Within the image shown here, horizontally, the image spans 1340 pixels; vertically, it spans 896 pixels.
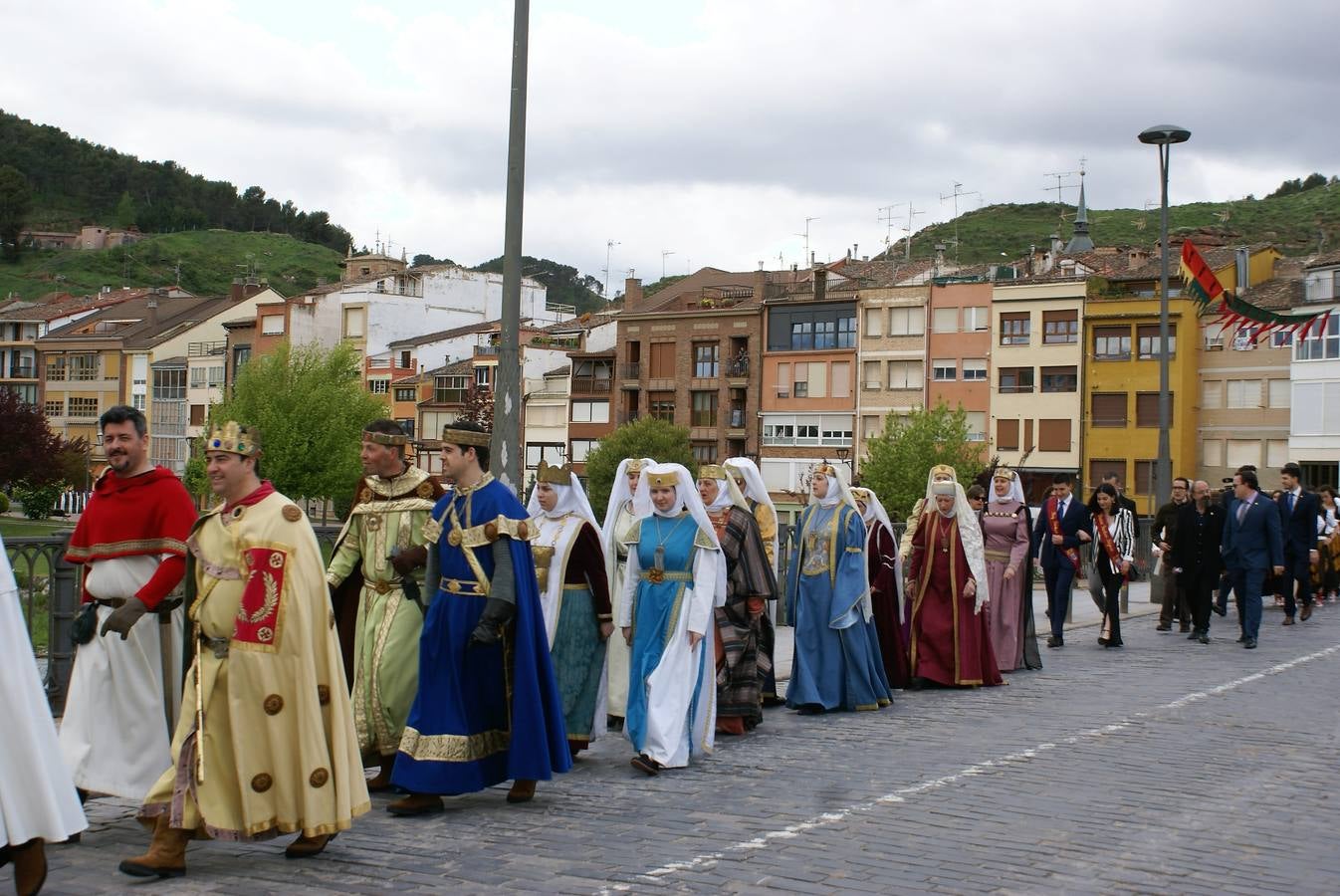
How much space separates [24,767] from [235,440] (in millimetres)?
1832

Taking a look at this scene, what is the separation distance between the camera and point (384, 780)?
29.1ft

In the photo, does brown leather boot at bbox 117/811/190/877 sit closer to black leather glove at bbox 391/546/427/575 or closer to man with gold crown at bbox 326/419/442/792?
man with gold crown at bbox 326/419/442/792

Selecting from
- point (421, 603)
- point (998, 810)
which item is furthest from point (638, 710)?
point (998, 810)

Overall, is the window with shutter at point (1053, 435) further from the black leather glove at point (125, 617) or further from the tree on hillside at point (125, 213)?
the tree on hillside at point (125, 213)

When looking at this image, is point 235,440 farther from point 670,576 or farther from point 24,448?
point 24,448

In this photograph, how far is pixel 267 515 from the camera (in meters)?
7.02

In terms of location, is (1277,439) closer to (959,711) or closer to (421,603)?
(959,711)

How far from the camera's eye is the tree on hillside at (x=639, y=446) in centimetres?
7438

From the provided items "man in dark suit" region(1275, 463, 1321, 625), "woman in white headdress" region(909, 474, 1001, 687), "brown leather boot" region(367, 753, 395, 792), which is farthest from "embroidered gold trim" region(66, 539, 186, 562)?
"man in dark suit" region(1275, 463, 1321, 625)

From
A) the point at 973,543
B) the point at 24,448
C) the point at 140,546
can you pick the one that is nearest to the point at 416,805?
the point at 140,546

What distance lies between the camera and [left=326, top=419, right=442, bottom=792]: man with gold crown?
879cm

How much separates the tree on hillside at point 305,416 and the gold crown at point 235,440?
233 feet

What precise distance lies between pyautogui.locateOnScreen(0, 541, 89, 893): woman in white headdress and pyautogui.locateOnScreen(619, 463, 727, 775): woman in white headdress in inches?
173

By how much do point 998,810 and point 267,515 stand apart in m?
4.17
